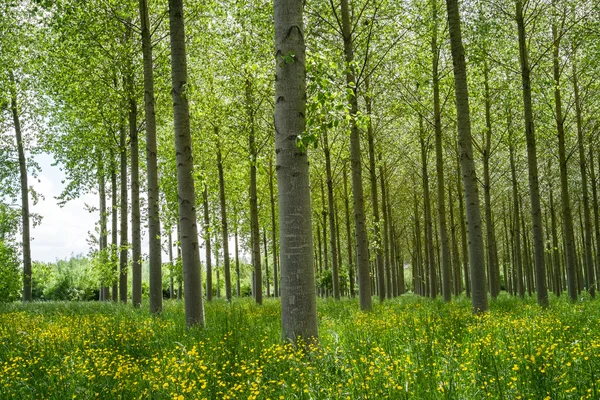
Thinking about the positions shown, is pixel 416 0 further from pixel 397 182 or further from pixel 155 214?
pixel 397 182

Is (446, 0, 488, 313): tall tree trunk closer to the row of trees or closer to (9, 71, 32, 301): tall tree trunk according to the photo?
the row of trees

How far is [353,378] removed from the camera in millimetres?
3896

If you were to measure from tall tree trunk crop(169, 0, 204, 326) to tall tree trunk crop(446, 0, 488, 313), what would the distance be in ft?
18.0

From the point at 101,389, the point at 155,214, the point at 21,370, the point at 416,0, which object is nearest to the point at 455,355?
the point at 101,389

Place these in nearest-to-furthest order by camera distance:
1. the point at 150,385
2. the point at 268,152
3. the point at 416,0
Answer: the point at 150,385
the point at 416,0
the point at 268,152

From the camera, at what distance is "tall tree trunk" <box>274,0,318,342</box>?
505cm

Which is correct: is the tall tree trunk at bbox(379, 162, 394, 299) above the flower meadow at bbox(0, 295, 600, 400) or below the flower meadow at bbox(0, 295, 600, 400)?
above

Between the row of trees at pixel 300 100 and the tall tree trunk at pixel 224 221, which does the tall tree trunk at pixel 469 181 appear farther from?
the tall tree trunk at pixel 224 221

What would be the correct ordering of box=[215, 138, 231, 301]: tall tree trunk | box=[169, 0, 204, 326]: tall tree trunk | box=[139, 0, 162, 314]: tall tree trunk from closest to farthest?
box=[169, 0, 204, 326]: tall tree trunk
box=[139, 0, 162, 314]: tall tree trunk
box=[215, 138, 231, 301]: tall tree trunk

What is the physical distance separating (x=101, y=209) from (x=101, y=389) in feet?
84.5

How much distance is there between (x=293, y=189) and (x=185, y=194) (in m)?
3.74

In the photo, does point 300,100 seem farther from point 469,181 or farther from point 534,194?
point 534,194

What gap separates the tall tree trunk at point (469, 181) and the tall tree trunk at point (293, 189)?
5377mm

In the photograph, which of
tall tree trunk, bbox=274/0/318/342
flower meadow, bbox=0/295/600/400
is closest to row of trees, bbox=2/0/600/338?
tall tree trunk, bbox=274/0/318/342
